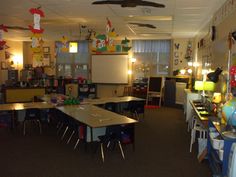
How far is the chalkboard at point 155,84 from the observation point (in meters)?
11.0

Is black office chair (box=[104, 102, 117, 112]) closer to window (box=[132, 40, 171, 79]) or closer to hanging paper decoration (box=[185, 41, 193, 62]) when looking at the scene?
window (box=[132, 40, 171, 79])

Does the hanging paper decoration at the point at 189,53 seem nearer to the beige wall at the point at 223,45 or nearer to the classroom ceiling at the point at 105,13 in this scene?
the classroom ceiling at the point at 105,13

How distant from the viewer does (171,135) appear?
6.43 metres

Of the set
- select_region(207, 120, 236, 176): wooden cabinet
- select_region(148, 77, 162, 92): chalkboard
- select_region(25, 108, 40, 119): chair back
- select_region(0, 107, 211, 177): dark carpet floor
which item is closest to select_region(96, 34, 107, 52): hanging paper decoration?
select_region(25, 108, 40, 119): chair back

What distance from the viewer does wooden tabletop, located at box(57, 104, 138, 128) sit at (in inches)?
187

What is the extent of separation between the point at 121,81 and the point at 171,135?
5843mm

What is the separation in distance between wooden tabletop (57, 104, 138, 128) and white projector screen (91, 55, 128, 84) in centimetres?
552

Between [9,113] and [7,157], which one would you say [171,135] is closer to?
[7,157]

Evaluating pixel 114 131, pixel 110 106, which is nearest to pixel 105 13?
pixel 110 106

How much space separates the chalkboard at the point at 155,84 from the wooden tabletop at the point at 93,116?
17.0 ft

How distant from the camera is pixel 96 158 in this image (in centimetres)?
488

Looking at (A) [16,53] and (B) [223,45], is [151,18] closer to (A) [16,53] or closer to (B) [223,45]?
(B) [223,45]

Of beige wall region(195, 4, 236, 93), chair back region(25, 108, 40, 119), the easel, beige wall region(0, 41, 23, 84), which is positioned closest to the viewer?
beige wall region(195, 4, 236, 93)

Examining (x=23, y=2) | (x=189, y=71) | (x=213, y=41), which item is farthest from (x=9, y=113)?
(x=189, y=71)
